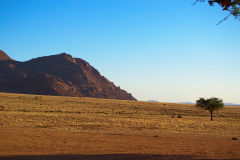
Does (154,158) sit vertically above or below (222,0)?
below

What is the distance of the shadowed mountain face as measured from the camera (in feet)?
484

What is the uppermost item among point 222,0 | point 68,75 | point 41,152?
point 68,75

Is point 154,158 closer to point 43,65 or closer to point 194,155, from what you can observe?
point 194,155

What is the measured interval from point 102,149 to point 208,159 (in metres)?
5.75

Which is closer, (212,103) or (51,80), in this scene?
(212,103)

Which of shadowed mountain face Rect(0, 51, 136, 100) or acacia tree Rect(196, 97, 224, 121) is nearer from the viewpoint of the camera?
acacia tree Rect(196, 97, 224, 121)

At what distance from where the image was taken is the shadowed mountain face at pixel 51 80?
5812 inches

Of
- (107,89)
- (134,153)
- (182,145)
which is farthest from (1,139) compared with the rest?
(107,89)

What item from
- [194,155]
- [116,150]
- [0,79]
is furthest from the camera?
[0,79]

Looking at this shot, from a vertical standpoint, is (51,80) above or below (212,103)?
above

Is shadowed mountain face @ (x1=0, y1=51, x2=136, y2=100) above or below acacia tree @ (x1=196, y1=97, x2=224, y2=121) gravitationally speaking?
above

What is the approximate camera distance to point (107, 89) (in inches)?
7598

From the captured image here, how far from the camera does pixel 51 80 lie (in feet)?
492

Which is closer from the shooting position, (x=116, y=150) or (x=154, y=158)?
(x=154, y=158)
